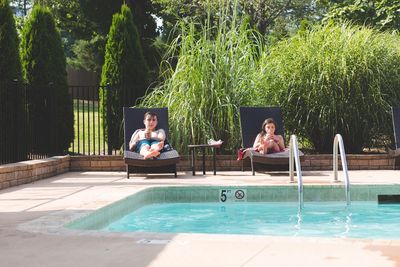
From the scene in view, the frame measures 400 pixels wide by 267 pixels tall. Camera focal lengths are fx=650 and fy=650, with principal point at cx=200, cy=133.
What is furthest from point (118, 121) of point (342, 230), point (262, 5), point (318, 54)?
point (262, 5)

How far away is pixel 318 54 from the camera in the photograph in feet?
37.7

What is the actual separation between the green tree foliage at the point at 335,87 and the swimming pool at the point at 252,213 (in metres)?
3.15

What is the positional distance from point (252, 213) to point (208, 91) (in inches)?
147

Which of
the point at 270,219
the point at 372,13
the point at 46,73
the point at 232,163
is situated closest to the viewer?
the point at 270,219

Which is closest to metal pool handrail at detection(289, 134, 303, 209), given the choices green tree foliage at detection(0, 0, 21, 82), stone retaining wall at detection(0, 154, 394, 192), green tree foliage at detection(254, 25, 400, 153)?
stone retaining wall at detection(0, 154, 394, 192)

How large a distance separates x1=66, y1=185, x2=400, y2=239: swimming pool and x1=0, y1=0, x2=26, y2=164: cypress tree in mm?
2810

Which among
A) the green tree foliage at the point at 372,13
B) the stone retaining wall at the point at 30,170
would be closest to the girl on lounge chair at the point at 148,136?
the stone retaining wall at the point at 30,170

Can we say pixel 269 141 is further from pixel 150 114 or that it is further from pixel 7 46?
pixel 7 46

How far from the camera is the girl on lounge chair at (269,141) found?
10109mm

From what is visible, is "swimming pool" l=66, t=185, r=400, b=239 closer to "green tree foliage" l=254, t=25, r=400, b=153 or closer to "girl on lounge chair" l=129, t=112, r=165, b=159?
"girl on lounge chair" l=129, t=112, r=165, b=159

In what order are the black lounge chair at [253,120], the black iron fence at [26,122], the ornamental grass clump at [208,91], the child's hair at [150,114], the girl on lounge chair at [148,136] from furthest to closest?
the ornamental grass clump at [208,91] → the black lounge chair at [253,120] → the child's hair at [150,114] → the girl on lounge chair at [148,136] → the black iron fence at [26,122]

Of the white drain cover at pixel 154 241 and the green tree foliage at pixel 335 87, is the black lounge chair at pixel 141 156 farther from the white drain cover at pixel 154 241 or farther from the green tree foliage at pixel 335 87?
the white drain cover at pixel 154 241

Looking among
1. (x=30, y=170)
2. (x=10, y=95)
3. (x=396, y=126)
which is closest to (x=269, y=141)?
(x=396, y=126)

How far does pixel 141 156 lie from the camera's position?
980 cm
